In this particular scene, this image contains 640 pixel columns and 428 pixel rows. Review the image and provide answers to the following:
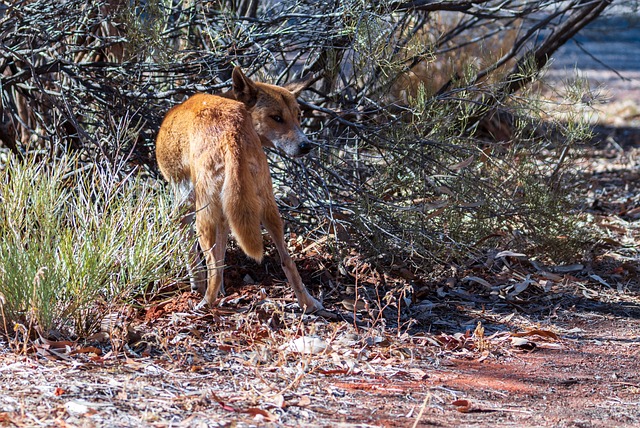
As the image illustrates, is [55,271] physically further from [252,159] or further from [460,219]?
[460,219]

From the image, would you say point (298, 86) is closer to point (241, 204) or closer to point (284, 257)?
point (284, 257)

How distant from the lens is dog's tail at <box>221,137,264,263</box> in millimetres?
5012

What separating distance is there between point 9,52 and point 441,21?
5.68 m

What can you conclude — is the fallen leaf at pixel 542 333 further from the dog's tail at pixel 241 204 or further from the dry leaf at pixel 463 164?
the dog's tail at pixel 241 204

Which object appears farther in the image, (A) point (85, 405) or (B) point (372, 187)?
(B) point (372, 187)

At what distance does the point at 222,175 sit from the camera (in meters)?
5.20

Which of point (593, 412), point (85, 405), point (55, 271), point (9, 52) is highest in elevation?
point (9, 52)

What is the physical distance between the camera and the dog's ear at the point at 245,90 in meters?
6.01

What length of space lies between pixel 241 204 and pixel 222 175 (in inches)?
10.3

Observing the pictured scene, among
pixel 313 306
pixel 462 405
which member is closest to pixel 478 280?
pixel 313 306

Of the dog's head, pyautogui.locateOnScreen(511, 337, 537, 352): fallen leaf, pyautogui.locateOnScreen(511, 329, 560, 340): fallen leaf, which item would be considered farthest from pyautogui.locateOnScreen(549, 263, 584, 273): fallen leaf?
the dog's head

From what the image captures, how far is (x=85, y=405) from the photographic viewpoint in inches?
146

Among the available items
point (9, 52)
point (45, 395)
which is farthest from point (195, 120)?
point (45, 395)

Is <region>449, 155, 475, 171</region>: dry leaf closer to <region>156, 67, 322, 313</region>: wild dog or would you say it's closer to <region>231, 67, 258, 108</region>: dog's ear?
<region>156, 67, 322, 313</region>: wild dog
